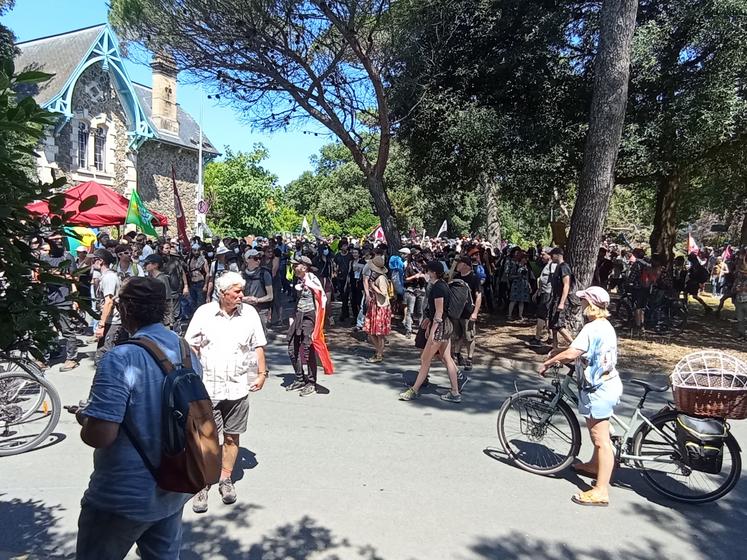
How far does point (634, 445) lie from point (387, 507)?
2039 millimetres

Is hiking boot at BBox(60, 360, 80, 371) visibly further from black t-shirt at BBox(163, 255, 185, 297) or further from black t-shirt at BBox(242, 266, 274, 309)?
black t-shirt at BBox(242, 266, 274, 309)

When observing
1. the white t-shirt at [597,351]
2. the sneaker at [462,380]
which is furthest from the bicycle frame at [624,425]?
the sneaker at [462,380]

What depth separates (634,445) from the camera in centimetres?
441

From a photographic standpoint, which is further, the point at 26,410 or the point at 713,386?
the point at 26,410

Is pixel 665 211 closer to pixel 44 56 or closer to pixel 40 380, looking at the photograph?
pixel 40 380

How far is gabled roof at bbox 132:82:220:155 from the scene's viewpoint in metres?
29.4

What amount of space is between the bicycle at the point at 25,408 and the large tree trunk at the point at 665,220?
13.5 meters

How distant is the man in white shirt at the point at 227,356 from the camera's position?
3.96 meters

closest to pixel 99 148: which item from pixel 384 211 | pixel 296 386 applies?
pixel 384 211

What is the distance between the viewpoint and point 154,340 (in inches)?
94.3

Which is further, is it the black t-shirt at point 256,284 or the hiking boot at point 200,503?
the black t-shirt at point 256,284

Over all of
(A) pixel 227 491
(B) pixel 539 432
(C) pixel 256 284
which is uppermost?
(C) pixel 256 284

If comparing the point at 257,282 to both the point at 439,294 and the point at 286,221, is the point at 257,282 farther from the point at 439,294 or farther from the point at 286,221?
the point at 286,221

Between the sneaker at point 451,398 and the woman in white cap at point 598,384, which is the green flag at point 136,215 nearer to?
the sneaker at point 451,398
